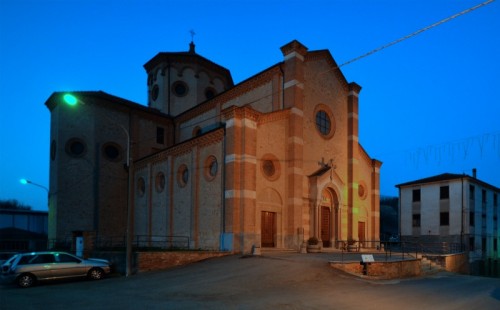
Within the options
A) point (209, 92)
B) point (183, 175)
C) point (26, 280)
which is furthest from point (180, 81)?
point (26, 280)

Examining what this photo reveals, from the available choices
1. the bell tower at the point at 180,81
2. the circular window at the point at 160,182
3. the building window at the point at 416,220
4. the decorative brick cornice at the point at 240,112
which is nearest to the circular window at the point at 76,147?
the circular window at the point at 160,182

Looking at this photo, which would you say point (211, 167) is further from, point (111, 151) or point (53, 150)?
point (53, 150)

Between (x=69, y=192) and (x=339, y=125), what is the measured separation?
70.4ft

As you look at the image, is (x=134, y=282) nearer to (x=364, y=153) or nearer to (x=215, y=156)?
(x=215, y=156)

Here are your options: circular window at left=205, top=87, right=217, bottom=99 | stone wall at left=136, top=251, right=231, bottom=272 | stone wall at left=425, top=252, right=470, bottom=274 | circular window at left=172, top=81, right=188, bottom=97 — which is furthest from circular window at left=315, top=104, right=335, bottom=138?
circular window at left=172, top=81, right=188, bottom=97

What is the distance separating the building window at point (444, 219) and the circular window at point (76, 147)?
3870cm

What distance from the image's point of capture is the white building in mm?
42375

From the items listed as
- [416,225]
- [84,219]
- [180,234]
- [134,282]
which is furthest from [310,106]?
[416,225]

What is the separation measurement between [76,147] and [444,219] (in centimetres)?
3950

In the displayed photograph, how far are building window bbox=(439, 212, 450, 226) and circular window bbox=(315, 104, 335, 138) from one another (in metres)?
24.3

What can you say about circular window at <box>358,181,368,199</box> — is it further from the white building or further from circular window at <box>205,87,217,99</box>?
circular window at <box>205,87,217,99</box>

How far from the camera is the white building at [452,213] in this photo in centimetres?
4238

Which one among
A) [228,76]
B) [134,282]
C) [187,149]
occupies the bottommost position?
[134,282]

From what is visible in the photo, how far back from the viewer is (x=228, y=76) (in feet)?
132
